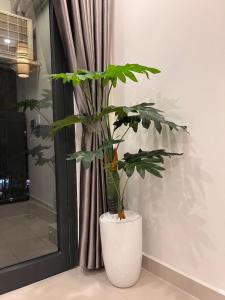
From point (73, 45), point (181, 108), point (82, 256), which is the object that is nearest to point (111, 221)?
point (82, 256)

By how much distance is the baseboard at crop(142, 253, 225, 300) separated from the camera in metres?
1.58

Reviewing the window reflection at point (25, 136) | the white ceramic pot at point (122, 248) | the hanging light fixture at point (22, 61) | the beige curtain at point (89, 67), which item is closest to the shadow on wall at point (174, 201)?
the white ceramic pot at point (122, 248)

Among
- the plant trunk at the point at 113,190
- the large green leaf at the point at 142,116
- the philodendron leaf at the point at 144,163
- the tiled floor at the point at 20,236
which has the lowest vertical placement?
the tiled floor at the point at 20,236

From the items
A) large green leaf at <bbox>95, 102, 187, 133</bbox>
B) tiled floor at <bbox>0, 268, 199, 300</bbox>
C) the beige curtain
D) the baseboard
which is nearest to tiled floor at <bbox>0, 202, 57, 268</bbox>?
tiled floor at <bbox>0, 268, 199, 300</bbox>

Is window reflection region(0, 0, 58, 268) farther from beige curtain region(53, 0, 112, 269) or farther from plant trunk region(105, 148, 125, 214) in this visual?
plant trunk region(105, 148, 125, 214)

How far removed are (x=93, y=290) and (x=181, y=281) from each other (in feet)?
1.90

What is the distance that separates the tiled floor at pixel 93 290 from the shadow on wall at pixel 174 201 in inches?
7.5

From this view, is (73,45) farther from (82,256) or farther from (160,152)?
(82,256)

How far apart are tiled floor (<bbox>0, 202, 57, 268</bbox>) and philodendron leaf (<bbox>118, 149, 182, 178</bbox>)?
32.5 inches

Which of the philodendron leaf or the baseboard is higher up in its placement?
the philodendron leaf

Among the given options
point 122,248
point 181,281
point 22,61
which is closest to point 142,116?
point 122,248

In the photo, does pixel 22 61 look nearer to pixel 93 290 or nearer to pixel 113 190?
pixel 113 190

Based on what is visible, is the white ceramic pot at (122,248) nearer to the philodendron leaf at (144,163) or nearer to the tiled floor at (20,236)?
the philodendron leaf at (144,163)

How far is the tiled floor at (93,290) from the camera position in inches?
66.0
